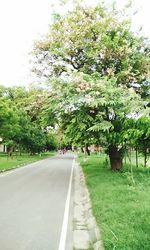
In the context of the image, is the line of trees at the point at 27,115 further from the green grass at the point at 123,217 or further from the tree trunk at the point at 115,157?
the green grass at the point at 123,217

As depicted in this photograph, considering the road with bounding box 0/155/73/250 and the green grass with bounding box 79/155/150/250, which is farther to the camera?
the road with bounding box 0/155/73/250

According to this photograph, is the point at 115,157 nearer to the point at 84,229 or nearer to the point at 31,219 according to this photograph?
the point at 31,219

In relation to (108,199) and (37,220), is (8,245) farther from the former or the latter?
(108,199)

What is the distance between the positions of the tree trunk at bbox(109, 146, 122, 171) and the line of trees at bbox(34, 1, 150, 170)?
63 mm

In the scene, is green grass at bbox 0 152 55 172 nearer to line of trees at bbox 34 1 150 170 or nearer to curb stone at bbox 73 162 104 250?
line of trees at bbox 34 1 150 170

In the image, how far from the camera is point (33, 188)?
55.5 ft

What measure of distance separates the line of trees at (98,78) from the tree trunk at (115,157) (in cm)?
6

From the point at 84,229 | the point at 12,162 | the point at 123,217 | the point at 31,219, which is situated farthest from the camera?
the point at 12,162

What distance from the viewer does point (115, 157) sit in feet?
76.5

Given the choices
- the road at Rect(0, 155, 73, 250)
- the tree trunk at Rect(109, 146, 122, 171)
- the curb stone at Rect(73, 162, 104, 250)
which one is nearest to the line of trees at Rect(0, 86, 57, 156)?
the tree trunk at Rect(109, 146, 122, 171)

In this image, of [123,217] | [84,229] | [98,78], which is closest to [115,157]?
[98,78]

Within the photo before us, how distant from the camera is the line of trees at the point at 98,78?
60.5 ft

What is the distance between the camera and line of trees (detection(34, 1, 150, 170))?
18.5m

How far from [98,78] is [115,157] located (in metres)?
5.80
